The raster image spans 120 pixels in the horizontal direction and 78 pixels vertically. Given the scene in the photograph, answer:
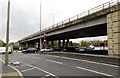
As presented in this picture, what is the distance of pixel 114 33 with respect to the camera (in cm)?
2866

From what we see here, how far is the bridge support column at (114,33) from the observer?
27781mm

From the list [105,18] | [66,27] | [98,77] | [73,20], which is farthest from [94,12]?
[98,77]

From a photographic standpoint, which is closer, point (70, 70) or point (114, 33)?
point (70, 70)

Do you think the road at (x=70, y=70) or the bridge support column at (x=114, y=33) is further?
the bridge support column at (x=114, y=33)

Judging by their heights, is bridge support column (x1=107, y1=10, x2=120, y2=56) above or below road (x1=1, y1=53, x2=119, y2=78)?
above

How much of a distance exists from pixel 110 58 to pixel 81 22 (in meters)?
17.8

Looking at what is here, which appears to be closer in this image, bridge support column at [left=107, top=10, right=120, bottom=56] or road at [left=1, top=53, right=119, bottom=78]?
road at [left=1, top=53, right=119, bottom=78]

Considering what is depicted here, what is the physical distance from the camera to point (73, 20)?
4519cm

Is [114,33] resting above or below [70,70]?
above

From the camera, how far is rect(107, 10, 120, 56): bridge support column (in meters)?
27.8

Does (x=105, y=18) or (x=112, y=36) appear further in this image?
(x=105, y=18)

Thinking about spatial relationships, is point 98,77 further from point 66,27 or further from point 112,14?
point 66,27

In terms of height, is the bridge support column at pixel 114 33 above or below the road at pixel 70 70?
above

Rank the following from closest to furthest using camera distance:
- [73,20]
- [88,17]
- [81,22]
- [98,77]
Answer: [98,77] < [88,17] < [81,22] < [73,20]
